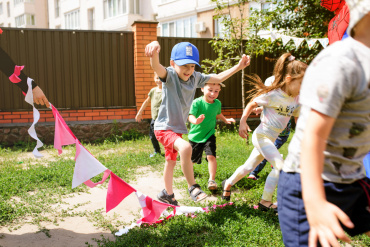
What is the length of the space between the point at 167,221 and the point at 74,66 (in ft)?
22.3

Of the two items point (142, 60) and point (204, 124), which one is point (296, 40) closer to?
point (142, 60)

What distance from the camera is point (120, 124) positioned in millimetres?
9469

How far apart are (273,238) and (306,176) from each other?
222 cm

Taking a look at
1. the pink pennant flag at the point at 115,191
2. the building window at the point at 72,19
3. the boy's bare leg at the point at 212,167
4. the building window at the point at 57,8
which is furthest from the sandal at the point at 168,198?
the building window at the point at 57,8

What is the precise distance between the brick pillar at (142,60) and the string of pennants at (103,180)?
5.81 m

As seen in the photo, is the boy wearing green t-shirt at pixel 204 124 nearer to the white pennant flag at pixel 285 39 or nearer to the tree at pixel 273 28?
the tree at pixel 273 28

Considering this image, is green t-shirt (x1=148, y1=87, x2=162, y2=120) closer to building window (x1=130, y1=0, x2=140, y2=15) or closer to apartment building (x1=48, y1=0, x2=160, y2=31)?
apartment building (x1=48, y1=0, x2=160, y2=31)

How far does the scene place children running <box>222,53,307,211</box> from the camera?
3713mm

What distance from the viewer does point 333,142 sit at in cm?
142

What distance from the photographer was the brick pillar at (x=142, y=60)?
9484 mm

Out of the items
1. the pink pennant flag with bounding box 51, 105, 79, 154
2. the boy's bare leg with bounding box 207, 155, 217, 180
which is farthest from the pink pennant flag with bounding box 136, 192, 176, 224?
the boy's bare leg with bounding box 207, 155, 217, 180

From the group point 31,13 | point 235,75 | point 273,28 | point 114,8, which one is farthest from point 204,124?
point 31,13

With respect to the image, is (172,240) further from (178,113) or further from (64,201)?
(64,201)

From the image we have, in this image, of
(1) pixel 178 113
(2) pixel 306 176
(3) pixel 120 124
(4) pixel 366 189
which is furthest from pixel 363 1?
(3) pixel 120 124
